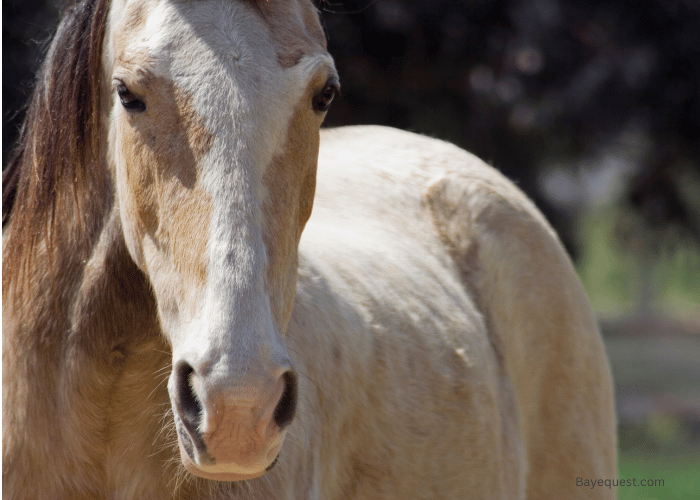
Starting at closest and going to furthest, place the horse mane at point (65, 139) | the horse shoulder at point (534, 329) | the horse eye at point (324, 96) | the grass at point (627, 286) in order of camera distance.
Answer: the horse eye at point (324, 96) < the horse mane at point (65, 139) < the horse shoulder at point (534, 329) < the grass at point (627, 286)

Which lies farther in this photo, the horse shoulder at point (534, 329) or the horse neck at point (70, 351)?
the horse shoulder at point (534, 329)

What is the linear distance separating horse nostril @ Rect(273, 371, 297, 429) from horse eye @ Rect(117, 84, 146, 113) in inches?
28.6

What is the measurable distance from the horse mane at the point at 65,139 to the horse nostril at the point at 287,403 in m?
0.88

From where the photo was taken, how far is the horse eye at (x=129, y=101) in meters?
1.78

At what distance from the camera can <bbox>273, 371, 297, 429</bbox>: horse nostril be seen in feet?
5.16

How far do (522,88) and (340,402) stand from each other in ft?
18.8

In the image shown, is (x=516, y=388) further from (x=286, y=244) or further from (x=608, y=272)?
(x=608, y=272)

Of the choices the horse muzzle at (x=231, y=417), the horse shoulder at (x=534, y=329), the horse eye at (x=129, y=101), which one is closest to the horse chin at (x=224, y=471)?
the horse muzzle at (x=231, y=417)

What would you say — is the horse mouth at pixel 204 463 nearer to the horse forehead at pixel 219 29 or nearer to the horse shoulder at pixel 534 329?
the horse forehead at pixel 219 29

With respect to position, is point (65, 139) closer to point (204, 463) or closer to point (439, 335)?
point (204, 463)

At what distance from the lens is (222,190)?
64.4 inches

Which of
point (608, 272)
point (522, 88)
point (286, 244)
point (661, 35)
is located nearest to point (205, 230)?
point (286, 244)

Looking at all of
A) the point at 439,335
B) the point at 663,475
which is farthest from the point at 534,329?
the point at 663,475

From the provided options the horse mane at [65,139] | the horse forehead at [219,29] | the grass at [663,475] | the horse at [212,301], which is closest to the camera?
the horse at [212,301]
